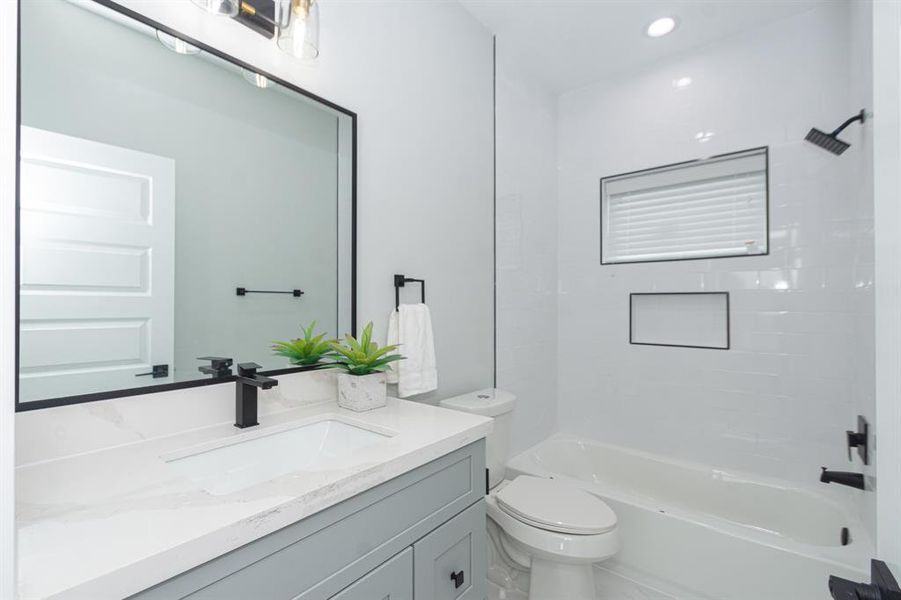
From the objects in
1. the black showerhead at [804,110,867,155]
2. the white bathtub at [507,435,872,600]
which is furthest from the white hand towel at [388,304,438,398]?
the black showerhead at [804,110,867,155]

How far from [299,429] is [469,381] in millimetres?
1042

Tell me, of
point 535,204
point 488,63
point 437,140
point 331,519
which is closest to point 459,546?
point 331,519

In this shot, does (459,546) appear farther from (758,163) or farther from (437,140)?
(758,163)

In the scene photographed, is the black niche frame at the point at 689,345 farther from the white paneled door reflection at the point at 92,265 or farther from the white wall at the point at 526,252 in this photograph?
the white paneled door reflection at the point at 92,265

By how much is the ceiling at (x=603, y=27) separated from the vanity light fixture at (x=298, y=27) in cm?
112

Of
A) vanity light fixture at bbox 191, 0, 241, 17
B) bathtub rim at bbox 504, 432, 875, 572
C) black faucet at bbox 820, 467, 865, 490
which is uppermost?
vanity light fixture at bbox 191, 0, 241, 17

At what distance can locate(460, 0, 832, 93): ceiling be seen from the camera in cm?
208

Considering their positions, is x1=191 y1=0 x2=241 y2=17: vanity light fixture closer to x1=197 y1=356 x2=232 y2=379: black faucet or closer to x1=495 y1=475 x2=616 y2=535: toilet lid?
x1=197 y1=356 x2=232 y2=379: black faucet

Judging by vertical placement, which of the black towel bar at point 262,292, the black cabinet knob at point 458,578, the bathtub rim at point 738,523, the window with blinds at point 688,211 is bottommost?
the bathtub rim at point 738,523

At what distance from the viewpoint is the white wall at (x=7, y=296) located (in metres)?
0.40

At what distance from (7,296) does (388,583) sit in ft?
2.83

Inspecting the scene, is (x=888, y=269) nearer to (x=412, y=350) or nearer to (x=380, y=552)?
(x=380, y=552)

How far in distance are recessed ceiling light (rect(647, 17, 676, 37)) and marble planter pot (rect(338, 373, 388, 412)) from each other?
225 centimetres

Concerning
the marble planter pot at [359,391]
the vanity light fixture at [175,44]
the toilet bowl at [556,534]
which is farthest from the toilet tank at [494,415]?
the vanity light fixture at [175,44]
